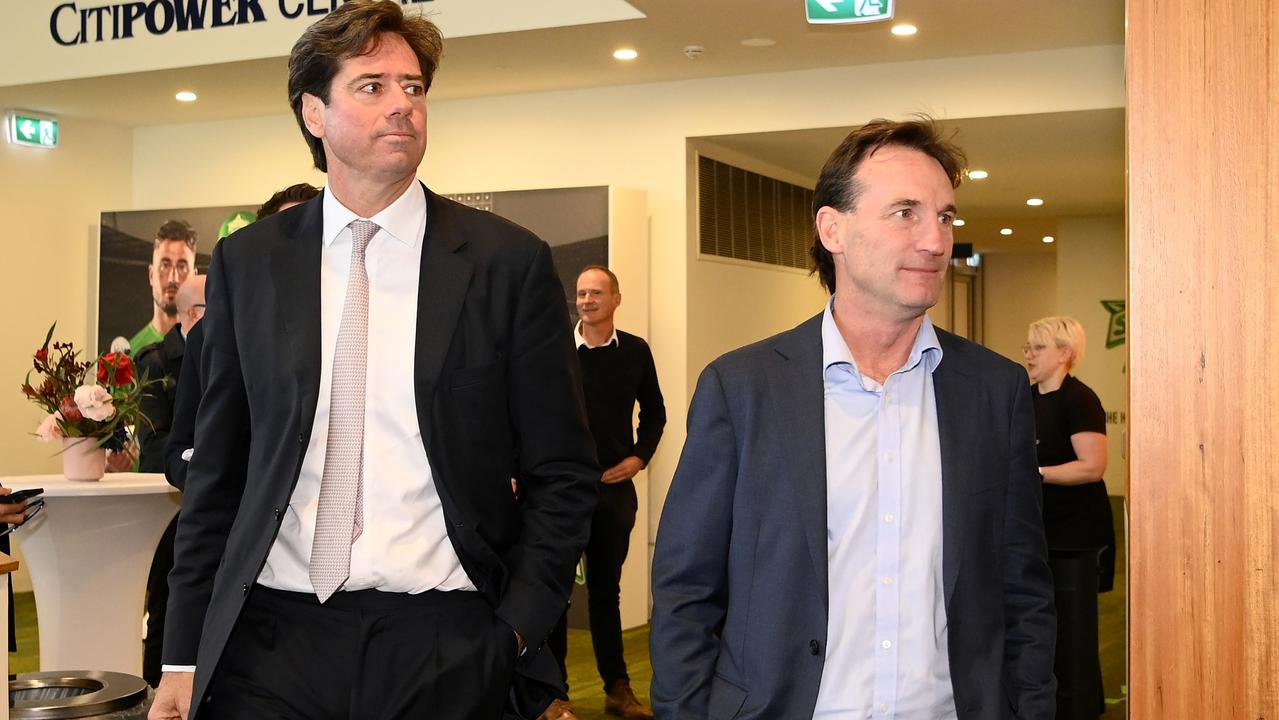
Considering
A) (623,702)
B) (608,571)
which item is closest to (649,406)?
(608,571)

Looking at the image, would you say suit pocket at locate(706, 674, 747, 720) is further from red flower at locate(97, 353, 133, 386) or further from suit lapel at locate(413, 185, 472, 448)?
red flower at locate(97, 353, 133, 386)

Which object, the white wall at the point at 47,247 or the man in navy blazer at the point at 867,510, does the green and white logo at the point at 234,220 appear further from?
the man in navy blazer at the point at 867,510

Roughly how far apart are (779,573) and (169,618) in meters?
1.13

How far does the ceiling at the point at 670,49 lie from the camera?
7.34 meters

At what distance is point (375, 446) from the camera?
2.35 metres

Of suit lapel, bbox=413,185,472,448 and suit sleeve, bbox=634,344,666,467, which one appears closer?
suit lapel, bbox=413,185,472,448

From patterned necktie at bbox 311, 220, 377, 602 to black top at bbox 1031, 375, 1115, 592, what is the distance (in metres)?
3.99

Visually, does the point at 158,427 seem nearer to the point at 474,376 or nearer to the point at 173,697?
the point at 173,697

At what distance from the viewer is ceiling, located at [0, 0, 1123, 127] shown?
734 cm

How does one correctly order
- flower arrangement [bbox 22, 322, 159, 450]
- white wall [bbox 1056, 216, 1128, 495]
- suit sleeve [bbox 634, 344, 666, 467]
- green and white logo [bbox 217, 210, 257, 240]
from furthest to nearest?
white wall [bbox 1056, 216, 1128, 495] < green and white logo [bbox 217, 210, 257, 240] < suit sleeve [bbox 634, 344, 666, 467] < flower arrangement [bbox 22, 322, 159, 450]

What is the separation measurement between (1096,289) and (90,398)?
46.4ft

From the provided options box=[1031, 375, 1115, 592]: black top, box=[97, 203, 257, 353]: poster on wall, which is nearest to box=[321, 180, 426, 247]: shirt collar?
box=[1031, 375, 1115, 592]: black top

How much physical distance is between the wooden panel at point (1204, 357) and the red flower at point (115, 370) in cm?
392

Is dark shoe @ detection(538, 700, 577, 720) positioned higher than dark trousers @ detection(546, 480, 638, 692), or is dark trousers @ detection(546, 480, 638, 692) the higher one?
dark trousers @ detection(546, 480, 638, 692)
